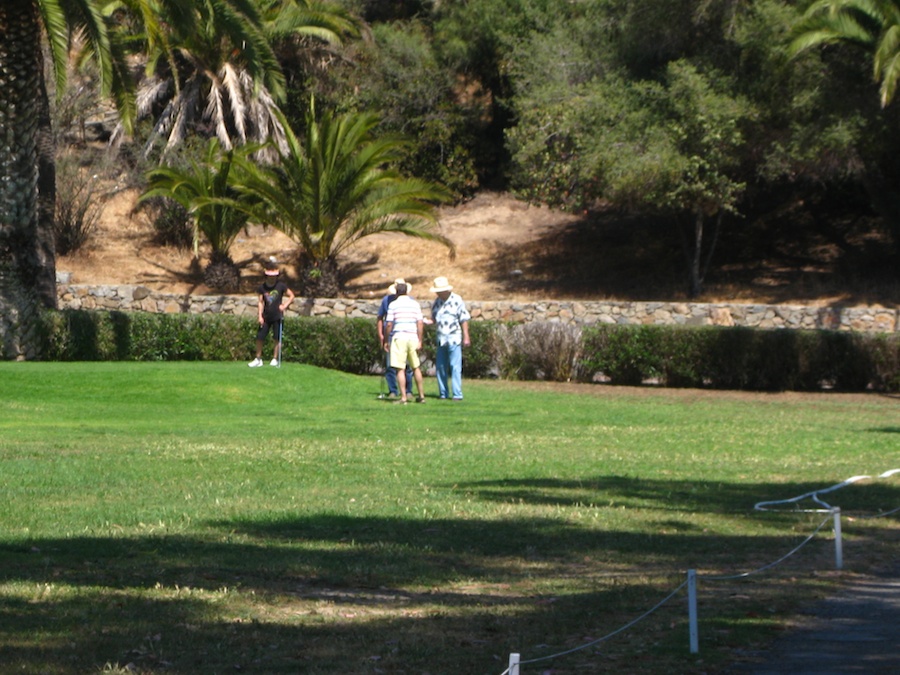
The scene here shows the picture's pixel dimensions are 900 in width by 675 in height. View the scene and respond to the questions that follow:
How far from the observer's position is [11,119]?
19656 mm

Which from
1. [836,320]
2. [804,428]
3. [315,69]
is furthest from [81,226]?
[804,428]

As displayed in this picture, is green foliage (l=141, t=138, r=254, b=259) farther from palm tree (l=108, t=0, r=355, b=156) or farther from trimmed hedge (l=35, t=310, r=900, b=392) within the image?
trimmed hedge (l=35, t=310, r=900, b=392)

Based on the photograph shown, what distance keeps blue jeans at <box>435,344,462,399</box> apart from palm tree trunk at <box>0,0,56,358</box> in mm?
7758

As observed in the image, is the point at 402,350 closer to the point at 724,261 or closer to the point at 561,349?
the point at 561,349

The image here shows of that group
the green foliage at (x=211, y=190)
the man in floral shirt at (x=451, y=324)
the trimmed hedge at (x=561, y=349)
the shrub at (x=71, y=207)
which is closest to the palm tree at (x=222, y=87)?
the green foliage at (x=211, y=190)

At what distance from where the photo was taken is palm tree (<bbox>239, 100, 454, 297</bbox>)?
3052 cm

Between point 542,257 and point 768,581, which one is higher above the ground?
point 542,257

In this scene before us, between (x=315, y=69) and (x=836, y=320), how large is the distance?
63.5ft

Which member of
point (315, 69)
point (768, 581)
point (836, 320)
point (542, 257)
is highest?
point (315, 69)

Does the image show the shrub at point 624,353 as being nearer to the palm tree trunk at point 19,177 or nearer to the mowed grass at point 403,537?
the mowed grass at point 403,537

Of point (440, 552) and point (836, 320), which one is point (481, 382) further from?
point (440, 552)

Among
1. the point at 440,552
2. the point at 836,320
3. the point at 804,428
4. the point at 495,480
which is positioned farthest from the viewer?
the point at 836,320

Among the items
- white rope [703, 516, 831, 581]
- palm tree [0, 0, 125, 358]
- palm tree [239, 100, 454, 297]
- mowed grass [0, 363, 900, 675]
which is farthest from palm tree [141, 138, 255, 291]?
white rope [703, 516, 831, 581]

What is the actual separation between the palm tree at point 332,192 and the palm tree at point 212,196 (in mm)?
723
